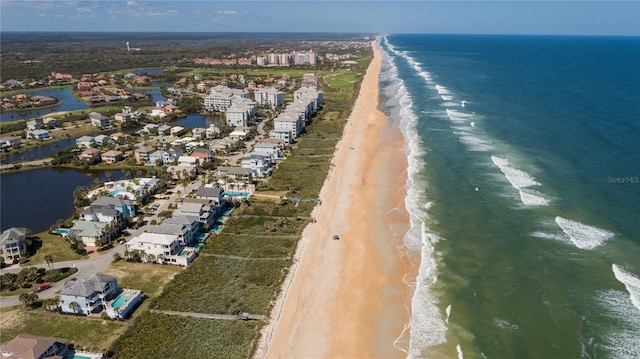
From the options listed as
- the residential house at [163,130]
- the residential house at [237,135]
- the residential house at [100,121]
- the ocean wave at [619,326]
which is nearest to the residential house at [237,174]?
the residential house at [237,135]

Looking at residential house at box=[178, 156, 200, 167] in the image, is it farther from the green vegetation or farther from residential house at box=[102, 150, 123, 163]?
the green vegetation

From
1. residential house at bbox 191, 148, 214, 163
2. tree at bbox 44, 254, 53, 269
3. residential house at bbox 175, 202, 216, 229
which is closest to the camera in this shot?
tree at bbox 44, 254, 53, 269

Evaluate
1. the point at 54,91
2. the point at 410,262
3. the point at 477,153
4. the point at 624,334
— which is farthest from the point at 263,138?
the point at 54,91

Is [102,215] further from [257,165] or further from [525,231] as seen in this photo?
[525,231]

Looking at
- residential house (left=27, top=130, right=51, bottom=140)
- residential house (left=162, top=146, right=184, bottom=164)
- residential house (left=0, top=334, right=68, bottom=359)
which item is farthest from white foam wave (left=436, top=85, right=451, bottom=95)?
residential house (left=0, top=334, right=68, bottom=359)

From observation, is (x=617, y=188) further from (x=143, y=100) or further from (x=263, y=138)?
(x=143, y=100)

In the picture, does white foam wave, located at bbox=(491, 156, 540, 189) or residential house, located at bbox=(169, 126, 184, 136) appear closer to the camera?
white foam wave, located at bbox=(491, 156, 540, 189)
